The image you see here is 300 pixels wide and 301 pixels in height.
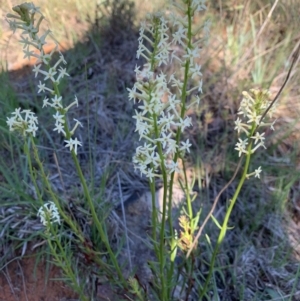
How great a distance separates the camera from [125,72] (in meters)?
3.22

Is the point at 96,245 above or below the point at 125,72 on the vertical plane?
below

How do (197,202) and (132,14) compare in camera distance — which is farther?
(132,14)

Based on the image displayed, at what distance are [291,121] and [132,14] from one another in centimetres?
136

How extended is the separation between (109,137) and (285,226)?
1.09m

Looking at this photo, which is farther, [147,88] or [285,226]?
[285,226]

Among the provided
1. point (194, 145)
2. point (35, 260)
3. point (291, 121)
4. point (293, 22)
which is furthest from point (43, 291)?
point (293, 22)

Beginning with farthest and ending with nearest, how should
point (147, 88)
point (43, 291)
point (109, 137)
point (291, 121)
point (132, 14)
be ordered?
point (132, 14) < point (291, 121) < point (109, 137) < point (43, 291) < point (147, 88)

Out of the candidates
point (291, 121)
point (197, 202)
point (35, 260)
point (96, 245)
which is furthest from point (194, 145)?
point (35, 260)

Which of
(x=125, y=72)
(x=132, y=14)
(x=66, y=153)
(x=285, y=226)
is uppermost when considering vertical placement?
(x=132, y=14)

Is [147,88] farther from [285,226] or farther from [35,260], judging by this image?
[285,226]

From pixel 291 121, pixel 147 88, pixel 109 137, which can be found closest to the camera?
pixel 147 88

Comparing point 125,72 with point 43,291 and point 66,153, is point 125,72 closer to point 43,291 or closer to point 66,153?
point 66,153

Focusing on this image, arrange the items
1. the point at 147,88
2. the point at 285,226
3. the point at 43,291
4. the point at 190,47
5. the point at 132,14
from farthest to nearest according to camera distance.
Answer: the point at 132,14, the point at 285,226, the point at 43,291, the point at 190,47, the point at 147,88

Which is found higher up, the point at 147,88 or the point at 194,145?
the point at 147,88
